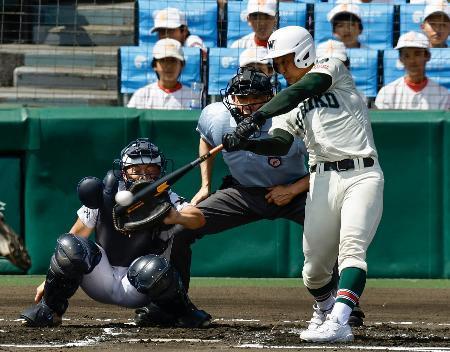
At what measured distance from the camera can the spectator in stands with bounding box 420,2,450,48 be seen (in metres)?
11.4

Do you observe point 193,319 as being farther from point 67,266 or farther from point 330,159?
point 330,159

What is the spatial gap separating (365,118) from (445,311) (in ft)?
7.26

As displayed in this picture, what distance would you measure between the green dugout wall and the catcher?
2.87 m

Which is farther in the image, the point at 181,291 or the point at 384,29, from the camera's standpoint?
the point at 384,29

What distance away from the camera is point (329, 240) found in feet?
20.5

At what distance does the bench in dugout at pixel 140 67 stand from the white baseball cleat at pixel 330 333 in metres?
5.29

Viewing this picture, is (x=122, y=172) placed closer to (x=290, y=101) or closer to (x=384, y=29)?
(x=290, y=101)

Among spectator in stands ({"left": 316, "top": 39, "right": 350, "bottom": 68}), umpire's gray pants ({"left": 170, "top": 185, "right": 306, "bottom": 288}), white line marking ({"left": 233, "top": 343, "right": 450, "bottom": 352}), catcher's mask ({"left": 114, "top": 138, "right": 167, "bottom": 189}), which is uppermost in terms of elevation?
spectator in stands ({"left": 316, "top": 39, "right": 350, "bottom": 68})

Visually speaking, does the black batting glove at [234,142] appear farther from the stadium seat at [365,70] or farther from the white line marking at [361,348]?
the stadium seat at [365,70]

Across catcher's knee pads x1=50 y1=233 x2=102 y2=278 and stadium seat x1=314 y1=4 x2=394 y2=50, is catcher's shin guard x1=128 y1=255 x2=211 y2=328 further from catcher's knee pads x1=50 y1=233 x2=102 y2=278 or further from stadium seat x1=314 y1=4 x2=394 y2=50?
stadium seat x1=314 y1=4 x2=394 y2=50

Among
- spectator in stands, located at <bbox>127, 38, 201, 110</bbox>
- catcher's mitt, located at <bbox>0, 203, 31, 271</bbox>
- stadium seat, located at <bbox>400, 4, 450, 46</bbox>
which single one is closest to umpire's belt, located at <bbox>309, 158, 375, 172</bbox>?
catcher's mitt, located at <bbox>0, 203, 31, 271</bbox>

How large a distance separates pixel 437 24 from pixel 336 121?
5585 mm

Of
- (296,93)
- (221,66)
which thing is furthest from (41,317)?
(221,66)

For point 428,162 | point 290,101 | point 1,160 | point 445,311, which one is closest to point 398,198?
point 428,162
